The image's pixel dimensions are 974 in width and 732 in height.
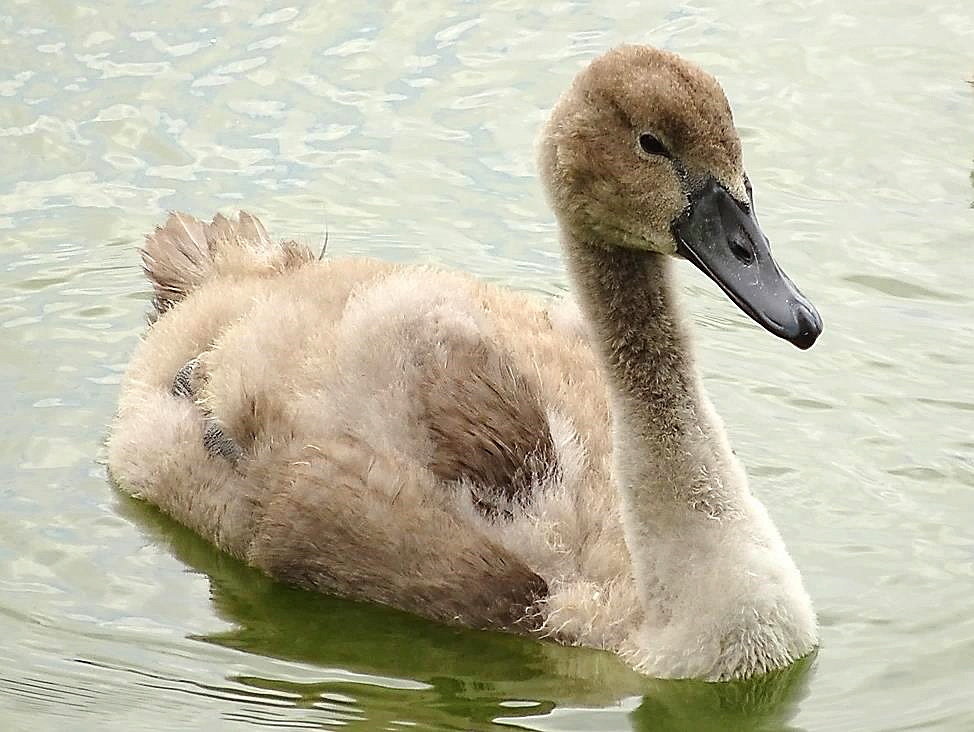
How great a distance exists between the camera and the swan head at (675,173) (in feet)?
18.5

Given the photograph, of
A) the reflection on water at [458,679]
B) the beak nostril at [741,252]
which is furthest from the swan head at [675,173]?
the reflection on water at [458,679]

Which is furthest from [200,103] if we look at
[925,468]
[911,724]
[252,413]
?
[911,724]

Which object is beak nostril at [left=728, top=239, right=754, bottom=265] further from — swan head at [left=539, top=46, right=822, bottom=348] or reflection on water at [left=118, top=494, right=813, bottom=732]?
reflection on water at [left=118, top=494, right=813, bottom=732]

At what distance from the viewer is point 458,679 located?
6086 millimetres

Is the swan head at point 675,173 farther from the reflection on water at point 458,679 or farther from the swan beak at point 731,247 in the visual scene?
the reflection on water at point 458,679

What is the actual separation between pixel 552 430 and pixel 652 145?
42.9 inches

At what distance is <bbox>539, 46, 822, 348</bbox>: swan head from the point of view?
5.65 m

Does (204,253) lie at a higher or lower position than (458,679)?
higher

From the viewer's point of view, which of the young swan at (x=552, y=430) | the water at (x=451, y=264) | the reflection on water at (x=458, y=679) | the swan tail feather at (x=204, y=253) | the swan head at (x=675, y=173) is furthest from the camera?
the swan tail feather at (x=204, y=253)

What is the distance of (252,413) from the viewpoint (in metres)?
6.71

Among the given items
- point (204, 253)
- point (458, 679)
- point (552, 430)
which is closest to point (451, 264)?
point (204, 253)

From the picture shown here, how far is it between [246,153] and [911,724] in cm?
511

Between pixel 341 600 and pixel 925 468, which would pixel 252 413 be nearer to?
pixel 341 600

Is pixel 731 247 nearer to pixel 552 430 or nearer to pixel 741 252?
pixel 741 252
